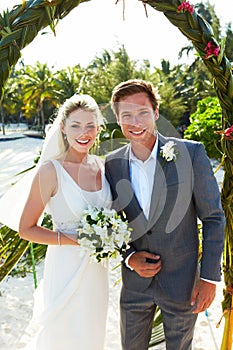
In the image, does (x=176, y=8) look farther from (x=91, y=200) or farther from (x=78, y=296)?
(x=78, y=296)

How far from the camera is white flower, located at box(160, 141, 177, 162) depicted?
1.91 m

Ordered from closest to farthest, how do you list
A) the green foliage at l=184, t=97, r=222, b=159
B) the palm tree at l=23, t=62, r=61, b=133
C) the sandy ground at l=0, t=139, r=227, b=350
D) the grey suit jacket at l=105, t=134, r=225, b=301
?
the grey suit jacket at l=105, t=134, r=225, b=301
the sandy ground at l=0, t=139, r=227, b=350
the green foliage at l=184, t=97, r=222, b=159
the palm tree at l=23, t=62, r=61, b=133

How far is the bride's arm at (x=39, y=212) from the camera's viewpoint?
2.02 m

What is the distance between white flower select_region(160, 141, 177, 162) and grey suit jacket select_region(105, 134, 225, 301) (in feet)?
0.06

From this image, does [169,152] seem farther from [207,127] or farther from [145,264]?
[207,127]

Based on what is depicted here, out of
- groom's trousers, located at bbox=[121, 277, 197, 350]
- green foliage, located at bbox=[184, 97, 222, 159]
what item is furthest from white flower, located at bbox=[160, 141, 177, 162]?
green foliage, located at bbox=[184, 97, 222, 159]

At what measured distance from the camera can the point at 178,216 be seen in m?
1.94

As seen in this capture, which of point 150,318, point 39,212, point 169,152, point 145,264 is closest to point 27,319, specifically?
point 150,318

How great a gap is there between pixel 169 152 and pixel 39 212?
68 cm

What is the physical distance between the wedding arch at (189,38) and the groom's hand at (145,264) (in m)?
0.42

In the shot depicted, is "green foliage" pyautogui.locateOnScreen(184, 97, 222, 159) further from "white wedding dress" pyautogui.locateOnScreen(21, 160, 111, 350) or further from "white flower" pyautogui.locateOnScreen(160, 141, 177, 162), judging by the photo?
"white flower" pyautogui.locateOnScreen(160, 141, 177, 162)

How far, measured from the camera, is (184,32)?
1.88 metres

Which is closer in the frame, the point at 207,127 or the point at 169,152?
the point at 169,152

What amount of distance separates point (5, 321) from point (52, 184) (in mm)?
2070
